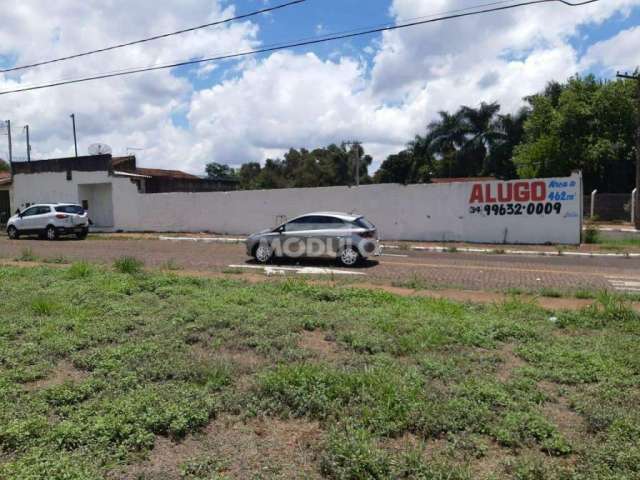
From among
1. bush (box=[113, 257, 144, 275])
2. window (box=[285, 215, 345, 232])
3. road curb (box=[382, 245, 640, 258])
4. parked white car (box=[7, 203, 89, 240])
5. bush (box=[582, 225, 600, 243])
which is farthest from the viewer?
parked white car (box=[7, 203, 89, 240])

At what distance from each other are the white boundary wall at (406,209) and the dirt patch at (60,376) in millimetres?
17844

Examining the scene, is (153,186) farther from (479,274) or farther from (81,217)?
(479,274)

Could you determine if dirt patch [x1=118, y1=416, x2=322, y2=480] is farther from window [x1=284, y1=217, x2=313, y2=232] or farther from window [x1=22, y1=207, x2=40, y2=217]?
window [x1=22, y1=207, x2=40, y2=217]

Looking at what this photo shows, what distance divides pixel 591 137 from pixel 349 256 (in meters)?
31.5

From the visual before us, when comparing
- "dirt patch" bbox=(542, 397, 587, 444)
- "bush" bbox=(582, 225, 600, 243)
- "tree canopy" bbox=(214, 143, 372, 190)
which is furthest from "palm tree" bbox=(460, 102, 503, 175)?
"dirt patch" bbox=(542, 397, 587, 444)

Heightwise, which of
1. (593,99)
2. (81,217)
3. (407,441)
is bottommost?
(407,441)

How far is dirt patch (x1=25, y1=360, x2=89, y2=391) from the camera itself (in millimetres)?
4905

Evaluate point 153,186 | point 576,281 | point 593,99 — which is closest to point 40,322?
point 576,281

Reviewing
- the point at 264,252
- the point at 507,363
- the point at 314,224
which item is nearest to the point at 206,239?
the point at 264,252

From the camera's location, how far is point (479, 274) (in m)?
12.6

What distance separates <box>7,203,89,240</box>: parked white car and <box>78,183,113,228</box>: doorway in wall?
7.16 metres

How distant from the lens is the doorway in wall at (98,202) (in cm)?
3234

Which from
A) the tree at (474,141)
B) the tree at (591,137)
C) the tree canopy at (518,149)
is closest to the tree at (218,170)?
the tree canopy at (518,149)

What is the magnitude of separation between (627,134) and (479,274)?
3326 cm
